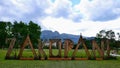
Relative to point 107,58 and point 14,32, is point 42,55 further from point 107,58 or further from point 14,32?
point 14,32

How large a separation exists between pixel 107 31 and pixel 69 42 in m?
80.5

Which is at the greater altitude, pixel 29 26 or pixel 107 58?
pixel 29 26

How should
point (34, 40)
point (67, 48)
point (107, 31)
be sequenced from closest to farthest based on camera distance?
point (67, 48)
point (34, 40)
point (107, 31)

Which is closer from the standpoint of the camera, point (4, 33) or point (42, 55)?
point (42, 55)

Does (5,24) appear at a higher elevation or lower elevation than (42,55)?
higher

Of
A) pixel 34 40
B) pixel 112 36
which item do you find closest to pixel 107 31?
pixel 112 36

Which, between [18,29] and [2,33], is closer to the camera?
[2,33]

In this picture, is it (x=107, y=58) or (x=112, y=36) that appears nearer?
(x=107, y=58)

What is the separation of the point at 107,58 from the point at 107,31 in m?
79.8

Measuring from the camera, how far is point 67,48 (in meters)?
31.1

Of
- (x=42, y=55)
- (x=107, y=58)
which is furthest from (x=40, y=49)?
(x=107, y=58)

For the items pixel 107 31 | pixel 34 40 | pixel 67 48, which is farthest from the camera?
pixel 107 31

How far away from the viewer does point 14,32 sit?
367 feet

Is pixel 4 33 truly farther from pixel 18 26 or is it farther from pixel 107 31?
pixel 107 31
